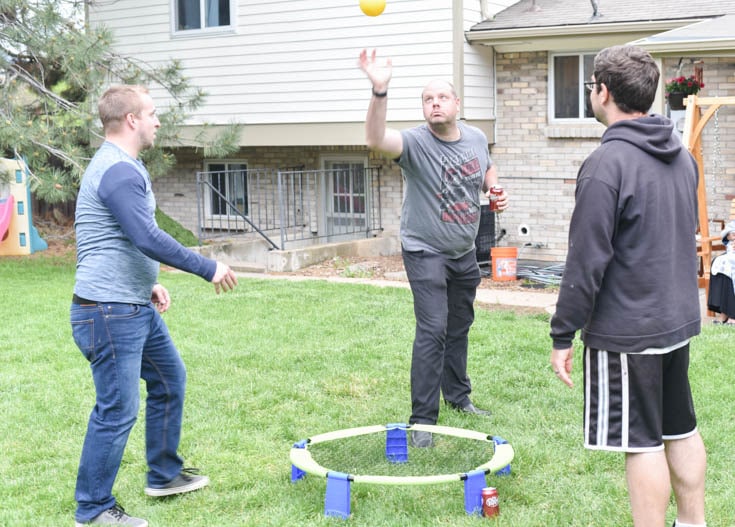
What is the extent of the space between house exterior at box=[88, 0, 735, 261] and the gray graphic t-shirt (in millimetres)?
7500

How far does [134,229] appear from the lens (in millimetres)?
3840

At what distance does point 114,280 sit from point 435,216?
190cm

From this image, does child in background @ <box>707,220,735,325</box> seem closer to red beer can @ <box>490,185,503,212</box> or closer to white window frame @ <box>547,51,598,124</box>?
red beer can @ <box>490,185,503,212</box>

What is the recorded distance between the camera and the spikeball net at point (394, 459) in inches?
164

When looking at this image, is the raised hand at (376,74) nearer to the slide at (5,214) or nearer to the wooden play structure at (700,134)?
the wooden play structure at (700,134)

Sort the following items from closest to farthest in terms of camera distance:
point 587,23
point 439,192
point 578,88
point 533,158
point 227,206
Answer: point 439,192 < point 587,23 < point 578,88 < point 533,158 < point 227,206

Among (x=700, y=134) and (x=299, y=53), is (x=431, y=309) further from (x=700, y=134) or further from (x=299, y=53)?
(x=299, y=53)

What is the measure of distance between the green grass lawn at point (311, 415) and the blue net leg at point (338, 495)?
0.21 ft

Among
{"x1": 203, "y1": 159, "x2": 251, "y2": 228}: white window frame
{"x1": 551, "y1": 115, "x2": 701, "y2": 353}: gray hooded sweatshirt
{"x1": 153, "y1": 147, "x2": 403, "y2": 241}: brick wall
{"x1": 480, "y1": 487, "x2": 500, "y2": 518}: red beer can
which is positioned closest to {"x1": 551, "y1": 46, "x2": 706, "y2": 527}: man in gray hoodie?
{"x1": 551, "y1": 115, "x2": 701, "y2": 353}: gray hooded sweatshirt

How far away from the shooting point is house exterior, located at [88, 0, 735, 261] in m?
12.7

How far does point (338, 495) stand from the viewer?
417 cm

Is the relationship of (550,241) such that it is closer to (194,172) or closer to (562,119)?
(562,119)

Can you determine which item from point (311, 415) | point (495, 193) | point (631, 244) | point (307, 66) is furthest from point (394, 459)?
point (307, 66)

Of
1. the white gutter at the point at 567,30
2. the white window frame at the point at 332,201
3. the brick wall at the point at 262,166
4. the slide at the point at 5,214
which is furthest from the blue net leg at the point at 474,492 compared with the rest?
the slide at the point at 5,214
